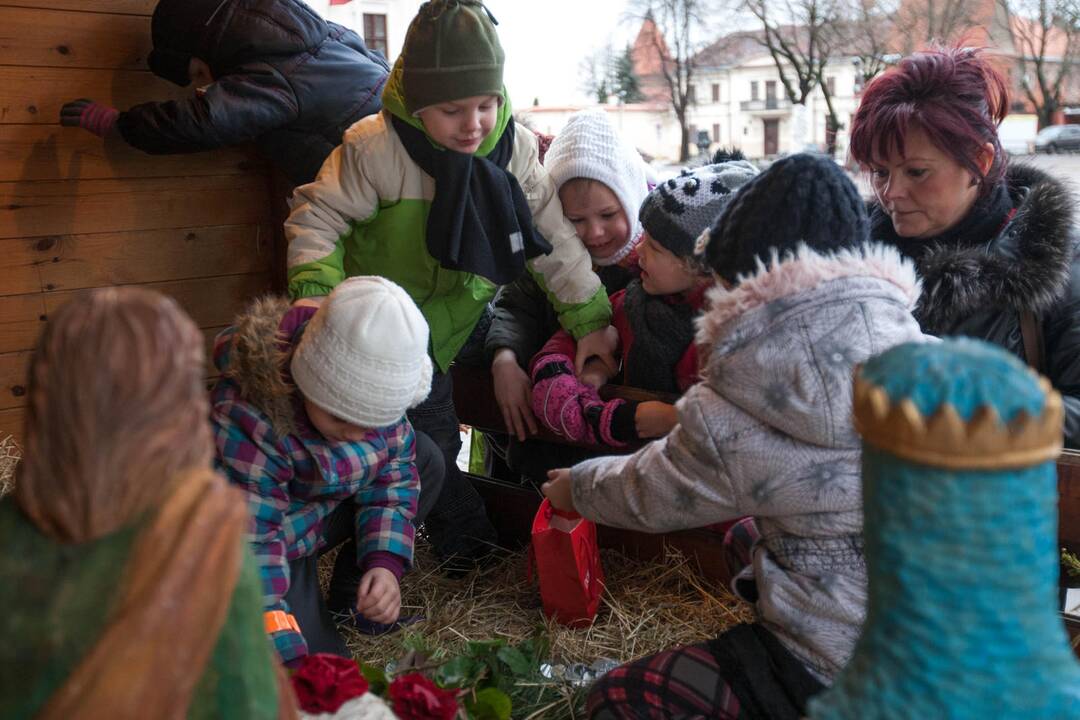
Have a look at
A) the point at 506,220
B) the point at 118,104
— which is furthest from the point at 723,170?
Result: the point at 118,104

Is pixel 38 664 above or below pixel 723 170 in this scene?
below

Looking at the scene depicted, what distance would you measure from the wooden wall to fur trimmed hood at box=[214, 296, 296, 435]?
154 centimetres

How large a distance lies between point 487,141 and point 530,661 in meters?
1.26

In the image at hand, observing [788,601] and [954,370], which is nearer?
[954,370]

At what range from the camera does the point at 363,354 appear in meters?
1.76

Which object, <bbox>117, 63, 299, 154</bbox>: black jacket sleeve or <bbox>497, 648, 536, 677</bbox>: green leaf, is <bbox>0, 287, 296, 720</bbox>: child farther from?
<bbox>117, 63, 299, 154</bbox>: black jacket sleeve

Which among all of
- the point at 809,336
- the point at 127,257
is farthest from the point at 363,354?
the point at 127,257

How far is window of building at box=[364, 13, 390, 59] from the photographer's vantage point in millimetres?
4234

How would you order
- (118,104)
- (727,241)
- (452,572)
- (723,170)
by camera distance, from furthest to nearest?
(118,104), (452,572), (723,170), (727,241)

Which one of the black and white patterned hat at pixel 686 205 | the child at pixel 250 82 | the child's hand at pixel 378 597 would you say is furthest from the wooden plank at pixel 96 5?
the child's hand at pixel 378 597

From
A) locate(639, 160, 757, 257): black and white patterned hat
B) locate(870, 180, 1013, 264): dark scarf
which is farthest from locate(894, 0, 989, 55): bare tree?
locate(639, 160, 757, 257): black and white patterned hat

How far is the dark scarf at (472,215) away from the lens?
247cm

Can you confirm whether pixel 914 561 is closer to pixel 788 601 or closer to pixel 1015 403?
Result: pixel 1015 403

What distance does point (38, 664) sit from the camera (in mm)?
775
